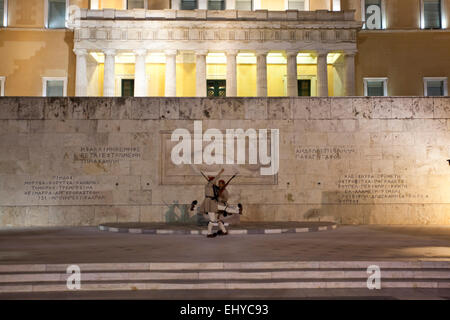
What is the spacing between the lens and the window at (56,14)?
38062 millimetres

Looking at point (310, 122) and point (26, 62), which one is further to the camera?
point (26, 62)

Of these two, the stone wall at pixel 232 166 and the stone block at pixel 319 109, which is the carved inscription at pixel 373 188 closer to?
the stone wall at pixel 232 166

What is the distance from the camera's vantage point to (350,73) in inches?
1415

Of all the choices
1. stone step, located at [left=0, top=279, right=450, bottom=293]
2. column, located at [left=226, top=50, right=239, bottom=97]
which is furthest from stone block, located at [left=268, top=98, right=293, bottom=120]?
column, located at [left=226, top=50, right=239, bottom=97]

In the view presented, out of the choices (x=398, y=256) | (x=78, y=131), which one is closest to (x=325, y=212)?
(x=398, y=256)

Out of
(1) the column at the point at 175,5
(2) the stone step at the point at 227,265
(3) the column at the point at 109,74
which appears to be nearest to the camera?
(2) the stone step at the point at 227,265

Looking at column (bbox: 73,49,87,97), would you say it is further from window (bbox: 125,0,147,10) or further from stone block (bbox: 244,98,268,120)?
stone block (bbox: 244,98,268,120)

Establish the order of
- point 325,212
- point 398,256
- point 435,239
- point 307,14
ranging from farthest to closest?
point 307,14 → point 325,212 → point 435,239 → point 398,256

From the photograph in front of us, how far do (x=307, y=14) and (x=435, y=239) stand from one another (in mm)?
27627

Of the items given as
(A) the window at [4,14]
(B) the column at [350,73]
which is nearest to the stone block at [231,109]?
(B) the column at [350,73]

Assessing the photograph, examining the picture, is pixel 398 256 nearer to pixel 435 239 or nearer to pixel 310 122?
pixel 435 239

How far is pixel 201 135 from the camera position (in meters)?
17.6
